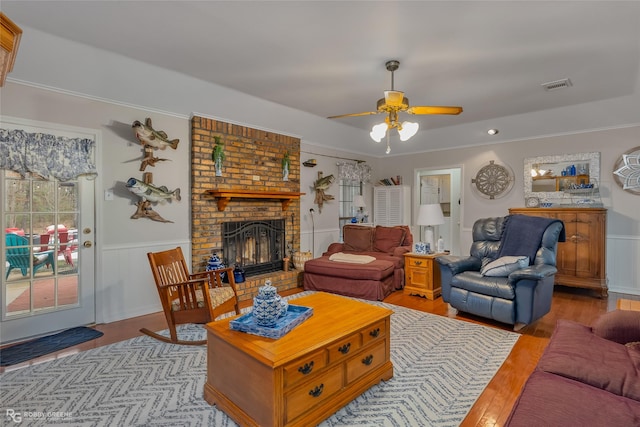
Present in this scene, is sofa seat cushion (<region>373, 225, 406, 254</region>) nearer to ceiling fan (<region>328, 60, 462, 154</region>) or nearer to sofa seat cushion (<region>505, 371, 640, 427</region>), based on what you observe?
ceiling fan (<region>328, 60, 462, 154</region>)

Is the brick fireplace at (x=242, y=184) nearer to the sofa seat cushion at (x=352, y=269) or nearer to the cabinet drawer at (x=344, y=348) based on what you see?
the sofa seat cushion at (x=352, y=269)

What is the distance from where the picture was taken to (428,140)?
20.1ft

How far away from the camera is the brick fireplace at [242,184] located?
411 cm

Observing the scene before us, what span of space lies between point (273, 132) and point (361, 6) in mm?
2855

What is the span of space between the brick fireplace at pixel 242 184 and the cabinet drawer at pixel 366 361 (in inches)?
95.9

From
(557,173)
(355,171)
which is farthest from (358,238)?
(557,173)

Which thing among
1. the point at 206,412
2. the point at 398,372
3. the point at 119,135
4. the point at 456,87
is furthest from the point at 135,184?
the point at 456,87

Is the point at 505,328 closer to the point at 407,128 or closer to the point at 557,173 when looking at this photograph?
the point at 407,128

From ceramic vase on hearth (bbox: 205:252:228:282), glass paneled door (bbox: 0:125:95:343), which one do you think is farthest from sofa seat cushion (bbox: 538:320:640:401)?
glass paneled door (bbox: 0:125:95:343)

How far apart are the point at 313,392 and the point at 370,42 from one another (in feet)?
8.76

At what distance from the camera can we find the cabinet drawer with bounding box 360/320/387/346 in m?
2.13

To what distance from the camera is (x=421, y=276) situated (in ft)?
14.3

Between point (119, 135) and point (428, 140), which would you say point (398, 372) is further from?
point (428, 140)

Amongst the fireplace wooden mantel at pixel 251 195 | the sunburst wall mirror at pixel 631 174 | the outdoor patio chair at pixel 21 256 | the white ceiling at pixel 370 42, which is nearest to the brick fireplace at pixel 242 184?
the fireplace wooden mantel at pixel 251 195
